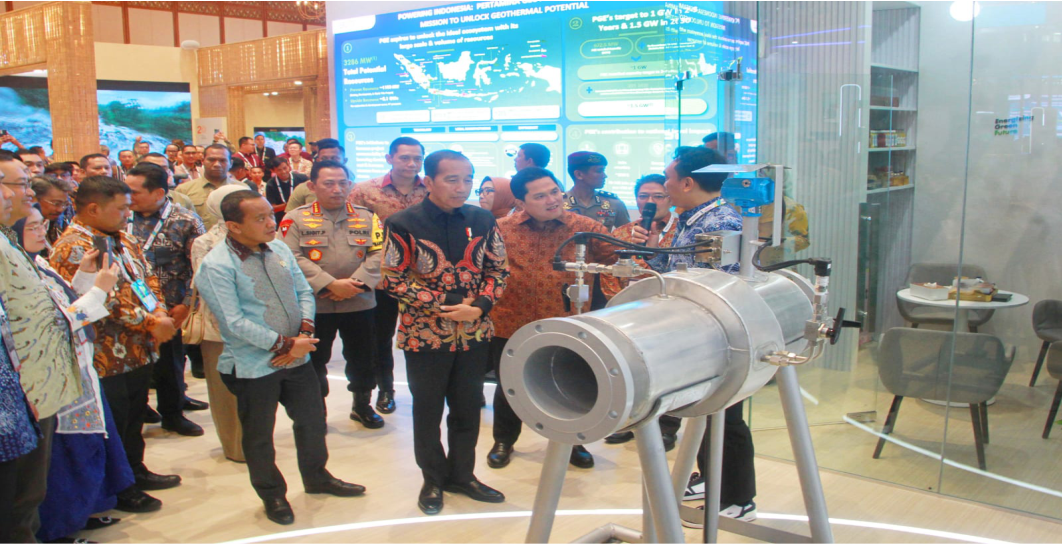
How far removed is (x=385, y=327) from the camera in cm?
421

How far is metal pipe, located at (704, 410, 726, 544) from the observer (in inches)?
77.9

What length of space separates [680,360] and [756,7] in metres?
2.92

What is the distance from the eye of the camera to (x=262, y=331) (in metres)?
2.82

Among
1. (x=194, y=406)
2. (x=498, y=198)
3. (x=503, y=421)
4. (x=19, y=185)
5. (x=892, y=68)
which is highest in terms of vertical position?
(x=892, y=68)

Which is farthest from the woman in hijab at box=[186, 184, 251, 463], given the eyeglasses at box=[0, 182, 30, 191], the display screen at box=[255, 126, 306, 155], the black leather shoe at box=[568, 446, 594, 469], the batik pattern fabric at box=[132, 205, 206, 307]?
the display screen at box=[255, 126, 306, 155]

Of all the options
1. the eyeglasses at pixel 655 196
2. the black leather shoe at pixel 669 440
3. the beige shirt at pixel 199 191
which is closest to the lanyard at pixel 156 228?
the beige shirt at pixel 199 191

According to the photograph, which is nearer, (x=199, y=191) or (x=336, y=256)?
(x=336, y=256)

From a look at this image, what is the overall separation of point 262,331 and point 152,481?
1.02 m

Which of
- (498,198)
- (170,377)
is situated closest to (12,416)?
(170,377)

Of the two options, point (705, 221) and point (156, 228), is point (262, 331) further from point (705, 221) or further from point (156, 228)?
point (705, 221)

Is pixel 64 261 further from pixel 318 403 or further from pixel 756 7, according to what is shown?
pixel 756 7

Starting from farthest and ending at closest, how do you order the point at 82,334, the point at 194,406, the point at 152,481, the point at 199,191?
the point at 199,191
the point at 194,406
the point at 152,481
the point at 82,334

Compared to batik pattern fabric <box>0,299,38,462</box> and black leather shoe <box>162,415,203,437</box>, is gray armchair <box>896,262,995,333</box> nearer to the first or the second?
batik pattern fabric <box>0,299,38,462</box>

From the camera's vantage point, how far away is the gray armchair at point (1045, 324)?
9.77 ft
